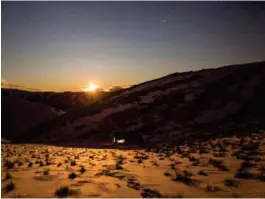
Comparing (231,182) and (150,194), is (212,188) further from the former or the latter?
(150,194)

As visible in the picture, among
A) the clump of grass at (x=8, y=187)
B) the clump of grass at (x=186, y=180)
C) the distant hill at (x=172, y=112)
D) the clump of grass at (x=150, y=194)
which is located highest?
the distant hill at (x=172, y=112)

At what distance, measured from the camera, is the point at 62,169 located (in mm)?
10867

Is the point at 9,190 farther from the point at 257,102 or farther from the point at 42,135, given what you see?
the point at 257,102

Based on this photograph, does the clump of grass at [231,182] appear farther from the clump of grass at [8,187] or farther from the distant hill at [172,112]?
the distant hill at [172,112]

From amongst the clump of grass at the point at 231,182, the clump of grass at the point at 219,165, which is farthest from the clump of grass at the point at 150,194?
the clump of grass at the point at 219,165

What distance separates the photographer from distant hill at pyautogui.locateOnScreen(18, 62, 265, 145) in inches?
1642

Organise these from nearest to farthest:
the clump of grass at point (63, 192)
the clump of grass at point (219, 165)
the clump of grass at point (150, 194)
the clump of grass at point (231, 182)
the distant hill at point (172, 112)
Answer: the clump of grass at point (63, 192) → the clump of grass at point (150, 194) → the clump of grass at point (231, 182) → the clump of grass at point (219, 165) → the distant hill at point (172, 112)

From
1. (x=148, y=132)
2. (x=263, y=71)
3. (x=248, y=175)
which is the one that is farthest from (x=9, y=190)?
(x=263, y=71)

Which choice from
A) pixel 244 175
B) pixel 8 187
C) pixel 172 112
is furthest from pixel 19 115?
pixel 244 175

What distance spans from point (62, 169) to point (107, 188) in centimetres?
374

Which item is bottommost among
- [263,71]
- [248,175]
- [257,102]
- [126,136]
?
[248,175]

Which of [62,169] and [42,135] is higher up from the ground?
[42,135]

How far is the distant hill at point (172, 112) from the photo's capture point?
4172 centimetres

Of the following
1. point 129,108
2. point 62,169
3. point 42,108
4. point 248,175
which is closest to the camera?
point 248,175
